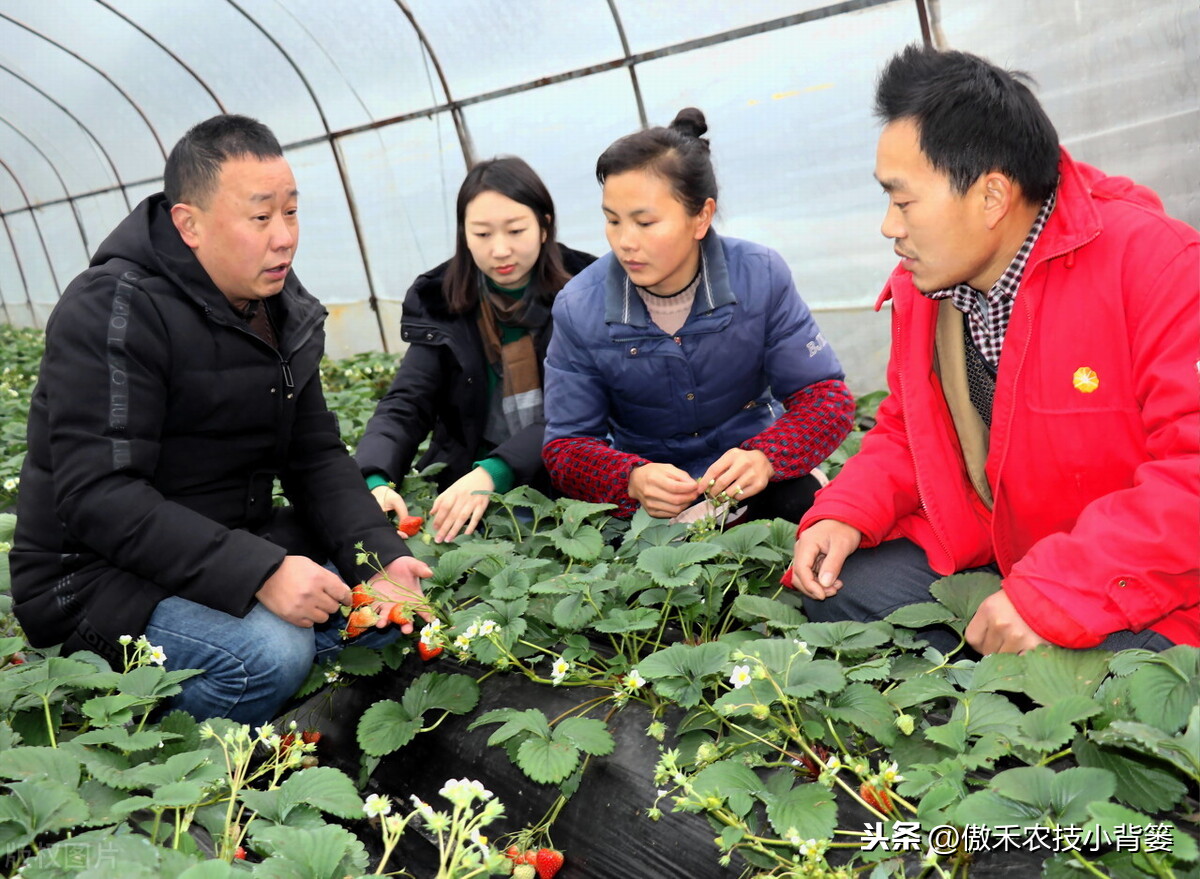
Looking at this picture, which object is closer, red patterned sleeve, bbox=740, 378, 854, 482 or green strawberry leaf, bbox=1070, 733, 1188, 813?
green strawberry leaf, bbox=1070, 733, 1188, 813

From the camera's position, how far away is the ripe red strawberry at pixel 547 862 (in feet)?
6.37

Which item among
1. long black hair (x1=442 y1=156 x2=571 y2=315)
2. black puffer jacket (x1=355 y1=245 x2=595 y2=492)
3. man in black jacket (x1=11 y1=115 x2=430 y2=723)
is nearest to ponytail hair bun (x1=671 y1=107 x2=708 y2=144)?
long black hair (x1=442 y1=156 x2=571 y2=315)

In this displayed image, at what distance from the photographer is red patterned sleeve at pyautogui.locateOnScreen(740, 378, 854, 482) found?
2.92 m

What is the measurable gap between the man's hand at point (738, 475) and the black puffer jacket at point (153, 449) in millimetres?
835

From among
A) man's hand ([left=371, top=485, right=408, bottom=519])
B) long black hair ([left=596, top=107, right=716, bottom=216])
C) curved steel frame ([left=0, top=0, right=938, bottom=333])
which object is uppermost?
curved steel frame ([left=0, top=0, right=938, bottom=333])

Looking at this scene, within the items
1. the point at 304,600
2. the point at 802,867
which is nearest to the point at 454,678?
the point at 304,600

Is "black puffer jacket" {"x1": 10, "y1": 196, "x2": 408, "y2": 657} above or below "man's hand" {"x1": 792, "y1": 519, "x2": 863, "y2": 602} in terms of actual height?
above

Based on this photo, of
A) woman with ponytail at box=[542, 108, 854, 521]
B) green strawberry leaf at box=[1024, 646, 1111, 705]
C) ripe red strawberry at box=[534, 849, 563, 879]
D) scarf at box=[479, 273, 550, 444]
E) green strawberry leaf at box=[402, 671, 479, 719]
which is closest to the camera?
green strawberry leaf at box=[1024, 646, 1111, 705]

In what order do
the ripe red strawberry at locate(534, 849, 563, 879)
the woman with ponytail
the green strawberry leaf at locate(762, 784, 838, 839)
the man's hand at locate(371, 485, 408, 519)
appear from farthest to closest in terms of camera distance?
the man's hand at locate(371, 485, 408, 519)
the woman with ponytail
the ripe red strawberry at locate(534, 849, 563, 879)
the green strawberry leaf at locate(762, 784, 838, 839)

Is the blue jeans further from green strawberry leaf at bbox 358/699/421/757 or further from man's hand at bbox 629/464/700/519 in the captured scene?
man's hand at bbox 629/464/700/519

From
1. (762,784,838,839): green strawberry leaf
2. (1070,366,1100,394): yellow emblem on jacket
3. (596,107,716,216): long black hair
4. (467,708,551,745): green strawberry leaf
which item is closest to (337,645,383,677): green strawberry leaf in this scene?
(467,708,551,745): green strawberry leaf

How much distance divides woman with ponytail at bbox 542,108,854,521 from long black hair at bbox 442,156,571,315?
1.46 ft

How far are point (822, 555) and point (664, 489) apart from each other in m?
0.49

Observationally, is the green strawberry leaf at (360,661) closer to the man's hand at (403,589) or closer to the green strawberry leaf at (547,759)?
the man's hand at (403,589)
